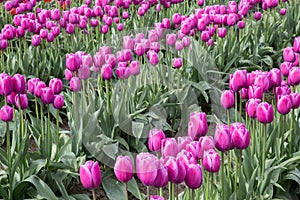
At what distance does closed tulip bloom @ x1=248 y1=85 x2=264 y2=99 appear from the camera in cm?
271

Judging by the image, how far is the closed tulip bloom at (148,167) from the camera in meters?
1.75

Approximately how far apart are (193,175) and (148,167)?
18 centimetres

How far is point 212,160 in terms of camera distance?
2.01 meters

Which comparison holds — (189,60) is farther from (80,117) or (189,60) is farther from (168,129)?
Answer: (80,117)

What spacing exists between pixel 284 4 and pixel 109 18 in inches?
110

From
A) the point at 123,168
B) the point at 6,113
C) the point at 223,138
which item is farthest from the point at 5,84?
the point at 223,138

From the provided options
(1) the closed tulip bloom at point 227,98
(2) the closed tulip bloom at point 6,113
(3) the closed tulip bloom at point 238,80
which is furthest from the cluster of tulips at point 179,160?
(2) the closed tulip bloom at point 6,113

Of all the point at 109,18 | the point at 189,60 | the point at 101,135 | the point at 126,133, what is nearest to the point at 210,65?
the point at 189,60

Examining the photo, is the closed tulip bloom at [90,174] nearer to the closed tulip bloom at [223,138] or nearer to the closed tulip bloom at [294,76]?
the closed tulip bloom at [223,138]

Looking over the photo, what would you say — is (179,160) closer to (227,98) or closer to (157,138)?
(157,138)

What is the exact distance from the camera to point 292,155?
301 cm

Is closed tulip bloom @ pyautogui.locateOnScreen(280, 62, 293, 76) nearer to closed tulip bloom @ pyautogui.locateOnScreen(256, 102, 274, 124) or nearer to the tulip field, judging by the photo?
the tulip field

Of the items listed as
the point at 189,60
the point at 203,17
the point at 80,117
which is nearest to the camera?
the point at 80,117

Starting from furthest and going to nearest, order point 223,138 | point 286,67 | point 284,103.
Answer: point 286,67 < point 284,103 < point 223,138
